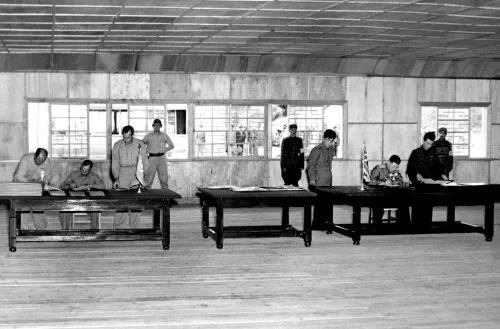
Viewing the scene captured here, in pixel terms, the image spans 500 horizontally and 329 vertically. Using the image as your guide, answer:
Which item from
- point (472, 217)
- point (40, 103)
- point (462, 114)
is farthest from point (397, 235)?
point (40, 103)

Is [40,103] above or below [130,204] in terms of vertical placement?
above

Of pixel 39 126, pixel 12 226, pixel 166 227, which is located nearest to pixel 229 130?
pixel 39 126

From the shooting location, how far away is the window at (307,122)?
53.9ft

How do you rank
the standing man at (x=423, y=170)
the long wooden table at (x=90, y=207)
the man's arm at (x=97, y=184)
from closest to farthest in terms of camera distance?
the long wooden table at (x=90, y=207), the man's arm at (x=97, y=184), the standing man at (x=423, y=170)

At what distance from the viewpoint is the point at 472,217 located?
14312 mm

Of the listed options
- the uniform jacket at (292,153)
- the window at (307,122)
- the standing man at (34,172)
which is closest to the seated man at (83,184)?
the standing man at (34,172)

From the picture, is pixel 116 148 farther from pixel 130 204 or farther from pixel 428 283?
pixel 428 283

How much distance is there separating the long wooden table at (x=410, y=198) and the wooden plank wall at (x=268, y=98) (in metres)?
5.23

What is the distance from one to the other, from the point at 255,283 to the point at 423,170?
183 inches

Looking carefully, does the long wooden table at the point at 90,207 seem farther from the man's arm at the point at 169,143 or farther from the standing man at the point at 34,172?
the man's arm at the point at 169,143

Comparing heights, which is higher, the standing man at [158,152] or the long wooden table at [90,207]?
the standing man at [158,152]

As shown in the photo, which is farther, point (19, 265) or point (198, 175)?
point (198, 175)

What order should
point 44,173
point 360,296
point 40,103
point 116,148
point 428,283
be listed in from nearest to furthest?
point 360,296, point 428,283, point 44,173, point 116,148, point 40,103

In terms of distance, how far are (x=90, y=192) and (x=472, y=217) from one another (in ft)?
24.5
